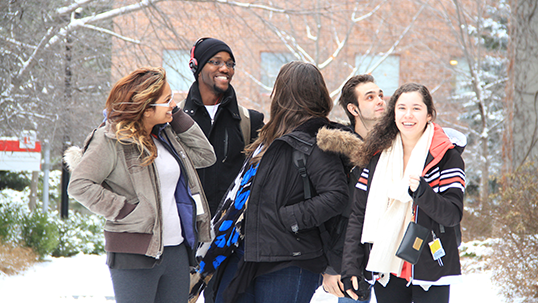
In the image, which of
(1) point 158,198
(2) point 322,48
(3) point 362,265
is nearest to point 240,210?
(1) point 158,198

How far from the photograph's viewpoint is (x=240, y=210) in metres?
2.82

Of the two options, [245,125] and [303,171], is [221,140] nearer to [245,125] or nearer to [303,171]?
[245,125]

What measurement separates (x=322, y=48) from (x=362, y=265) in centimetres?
1182

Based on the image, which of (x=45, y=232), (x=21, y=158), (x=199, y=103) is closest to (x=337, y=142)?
(x=199, y=103)

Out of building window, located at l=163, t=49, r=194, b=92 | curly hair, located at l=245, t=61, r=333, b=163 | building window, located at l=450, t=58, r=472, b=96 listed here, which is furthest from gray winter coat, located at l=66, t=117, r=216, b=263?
building window, located at l=450, t=58, r=472, b=96

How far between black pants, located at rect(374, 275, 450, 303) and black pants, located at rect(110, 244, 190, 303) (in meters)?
1.08

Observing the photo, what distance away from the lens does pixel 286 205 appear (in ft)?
8.63

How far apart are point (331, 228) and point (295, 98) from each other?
77 centimetres

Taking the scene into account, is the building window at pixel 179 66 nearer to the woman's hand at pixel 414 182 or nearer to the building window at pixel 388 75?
the woman's hand at pixel 414 182

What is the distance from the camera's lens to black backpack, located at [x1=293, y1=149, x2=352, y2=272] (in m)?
2.61

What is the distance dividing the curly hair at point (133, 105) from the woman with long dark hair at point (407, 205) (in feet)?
3.90

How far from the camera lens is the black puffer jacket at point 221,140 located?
3.45 m

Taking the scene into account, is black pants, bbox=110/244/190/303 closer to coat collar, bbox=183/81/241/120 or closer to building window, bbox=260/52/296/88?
coat collar, bbox=183/81/241/120

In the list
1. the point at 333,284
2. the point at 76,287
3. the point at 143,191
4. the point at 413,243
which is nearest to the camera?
the point at 413,243
